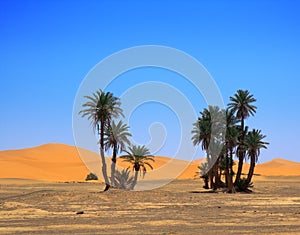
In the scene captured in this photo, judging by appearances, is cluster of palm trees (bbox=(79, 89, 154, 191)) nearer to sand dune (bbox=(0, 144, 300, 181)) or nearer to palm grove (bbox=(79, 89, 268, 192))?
palm grove (bbox=(79, 89, 268, 192))

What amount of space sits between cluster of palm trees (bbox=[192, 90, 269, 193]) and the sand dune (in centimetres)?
3338

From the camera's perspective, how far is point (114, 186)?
56250 millimetres

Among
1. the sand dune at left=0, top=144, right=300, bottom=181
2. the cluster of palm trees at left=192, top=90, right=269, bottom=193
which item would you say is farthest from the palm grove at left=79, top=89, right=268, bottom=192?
the sand dune at left=0, top=144, right=300, bottom=181

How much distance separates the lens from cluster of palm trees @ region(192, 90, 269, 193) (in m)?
62.9

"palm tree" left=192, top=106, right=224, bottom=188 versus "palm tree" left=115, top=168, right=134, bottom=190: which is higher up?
"palm tree" left=192, top=106, right=224, bottom=188

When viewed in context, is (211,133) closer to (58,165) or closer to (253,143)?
(253,143)

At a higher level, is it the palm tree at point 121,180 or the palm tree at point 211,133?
the palm tree at point 211,133

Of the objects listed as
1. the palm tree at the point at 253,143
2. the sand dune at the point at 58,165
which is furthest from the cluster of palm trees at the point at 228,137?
the sand dune at the point at 58,165

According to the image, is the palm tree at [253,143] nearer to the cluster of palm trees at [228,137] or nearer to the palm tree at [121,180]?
the cluster of palm trees at [228,137]

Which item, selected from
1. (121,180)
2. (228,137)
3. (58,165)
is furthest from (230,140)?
(58,165)

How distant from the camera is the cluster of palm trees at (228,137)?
62.9 meters

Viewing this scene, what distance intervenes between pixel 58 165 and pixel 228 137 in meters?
92.4

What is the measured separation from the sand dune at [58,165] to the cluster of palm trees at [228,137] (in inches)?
1314

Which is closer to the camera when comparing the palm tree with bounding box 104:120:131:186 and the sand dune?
the palm tree with bounding box 104:120:131:186
